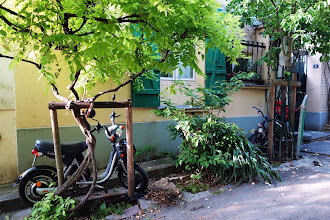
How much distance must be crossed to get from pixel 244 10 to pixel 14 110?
539 centimetres

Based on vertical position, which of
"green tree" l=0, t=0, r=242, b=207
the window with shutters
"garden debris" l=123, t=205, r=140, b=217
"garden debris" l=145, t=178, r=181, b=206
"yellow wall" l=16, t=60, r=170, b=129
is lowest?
"garden debris" l=123, t=205, r=140, b=217

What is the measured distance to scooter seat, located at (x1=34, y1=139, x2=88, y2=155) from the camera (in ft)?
12.2

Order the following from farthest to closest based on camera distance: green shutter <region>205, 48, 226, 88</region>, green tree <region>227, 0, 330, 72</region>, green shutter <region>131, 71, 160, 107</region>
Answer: green shutter <region>205, 48, 226, 88</region> → green shutter <region>131, 71, 160, 107</region> → green tree <region>227, 0, 330, 72</region>

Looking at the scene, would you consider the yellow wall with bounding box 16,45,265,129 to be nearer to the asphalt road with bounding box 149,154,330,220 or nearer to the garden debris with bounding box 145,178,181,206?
the garden debris with bounding box 145,178,181,206

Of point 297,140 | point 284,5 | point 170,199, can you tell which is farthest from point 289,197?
point 284,5

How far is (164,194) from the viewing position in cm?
413

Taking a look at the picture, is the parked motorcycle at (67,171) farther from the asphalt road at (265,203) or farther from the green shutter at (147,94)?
the green shutter at (147,94)

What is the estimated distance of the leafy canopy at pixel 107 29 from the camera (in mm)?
2580

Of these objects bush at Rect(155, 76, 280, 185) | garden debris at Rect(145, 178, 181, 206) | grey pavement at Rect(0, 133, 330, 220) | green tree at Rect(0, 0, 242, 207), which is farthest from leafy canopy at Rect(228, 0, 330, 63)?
garden debris at Rect(145, 178, 181, 206)

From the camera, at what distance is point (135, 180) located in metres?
4.31

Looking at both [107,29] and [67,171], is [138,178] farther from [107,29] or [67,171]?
[107,29]

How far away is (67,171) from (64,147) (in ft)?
1.25

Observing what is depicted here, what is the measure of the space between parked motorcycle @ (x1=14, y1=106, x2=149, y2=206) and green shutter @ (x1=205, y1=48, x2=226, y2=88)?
11.9 ft

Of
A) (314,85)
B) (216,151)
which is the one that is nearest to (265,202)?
(216,151)
